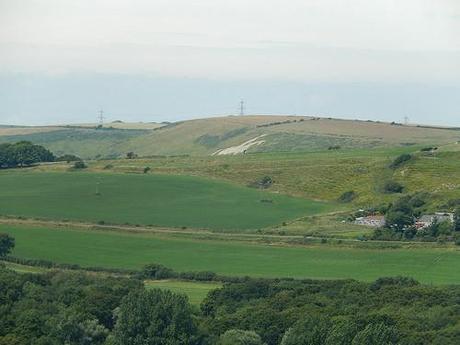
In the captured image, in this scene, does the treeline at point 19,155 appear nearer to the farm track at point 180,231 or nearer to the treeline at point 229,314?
the farm track at point 180,231

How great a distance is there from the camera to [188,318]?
203ft

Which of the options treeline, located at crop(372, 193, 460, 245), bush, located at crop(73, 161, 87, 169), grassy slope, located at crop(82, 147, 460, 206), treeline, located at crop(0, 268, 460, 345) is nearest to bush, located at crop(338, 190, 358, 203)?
grassy slope, located at crop(82, 147, 460, 206)

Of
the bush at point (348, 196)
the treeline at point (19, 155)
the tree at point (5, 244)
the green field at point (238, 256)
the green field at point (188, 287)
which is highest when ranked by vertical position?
the treeline at point (19, 155)

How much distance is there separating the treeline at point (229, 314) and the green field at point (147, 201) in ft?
105

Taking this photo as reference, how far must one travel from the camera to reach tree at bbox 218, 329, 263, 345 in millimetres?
59094

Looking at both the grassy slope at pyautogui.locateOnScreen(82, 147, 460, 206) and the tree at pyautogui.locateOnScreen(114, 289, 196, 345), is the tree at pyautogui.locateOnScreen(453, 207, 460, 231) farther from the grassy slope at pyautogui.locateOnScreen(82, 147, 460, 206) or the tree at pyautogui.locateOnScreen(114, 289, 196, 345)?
the tree at pyautogui.locateOnScreen(114, 289, 196, 345)

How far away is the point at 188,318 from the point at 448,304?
16.1 meters

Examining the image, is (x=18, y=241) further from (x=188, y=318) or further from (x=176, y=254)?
(x=188, y=318)

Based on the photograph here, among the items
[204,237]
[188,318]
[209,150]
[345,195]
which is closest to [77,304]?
[188,318]

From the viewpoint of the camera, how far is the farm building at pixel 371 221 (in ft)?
354

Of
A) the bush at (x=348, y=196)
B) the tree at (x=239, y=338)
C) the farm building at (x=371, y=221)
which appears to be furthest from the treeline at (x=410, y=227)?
the tree at (x=239, y=338)

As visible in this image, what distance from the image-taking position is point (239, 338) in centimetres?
5966

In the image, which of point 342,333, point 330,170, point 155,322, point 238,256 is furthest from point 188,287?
point 330,170

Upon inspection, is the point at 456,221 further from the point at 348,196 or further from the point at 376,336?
the point at 376,336
